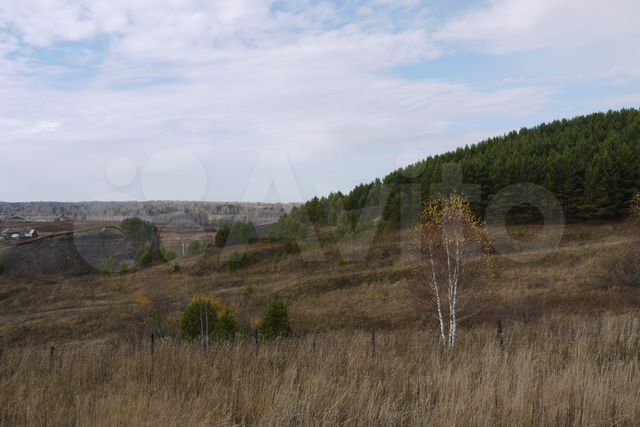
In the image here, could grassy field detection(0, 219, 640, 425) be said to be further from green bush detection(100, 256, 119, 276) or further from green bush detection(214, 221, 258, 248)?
green bush detection(100, 256, 119, 276)

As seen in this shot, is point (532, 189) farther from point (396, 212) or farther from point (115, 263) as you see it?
point (115, 263)

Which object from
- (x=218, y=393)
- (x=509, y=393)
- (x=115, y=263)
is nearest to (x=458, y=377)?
(x=509, y=393)

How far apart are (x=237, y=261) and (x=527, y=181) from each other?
3012 centimetres

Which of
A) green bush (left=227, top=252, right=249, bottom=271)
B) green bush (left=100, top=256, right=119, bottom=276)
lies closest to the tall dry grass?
green bush (left=227, top=252, right=249, bottom=271)

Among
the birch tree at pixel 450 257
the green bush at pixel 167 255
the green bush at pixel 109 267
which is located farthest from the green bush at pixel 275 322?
the green bush at pixel 109 267

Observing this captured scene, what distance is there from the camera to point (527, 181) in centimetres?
5028

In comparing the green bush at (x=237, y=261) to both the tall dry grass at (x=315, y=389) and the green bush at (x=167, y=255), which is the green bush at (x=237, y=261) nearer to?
the green bush at (x=167, y=255)

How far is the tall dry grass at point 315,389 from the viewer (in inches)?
144

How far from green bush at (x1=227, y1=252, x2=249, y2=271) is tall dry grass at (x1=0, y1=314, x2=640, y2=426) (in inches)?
1711

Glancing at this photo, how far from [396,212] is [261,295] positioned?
22540 mm

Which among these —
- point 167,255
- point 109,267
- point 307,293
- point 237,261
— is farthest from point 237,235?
point 307,293

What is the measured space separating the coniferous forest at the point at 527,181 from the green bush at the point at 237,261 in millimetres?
10412

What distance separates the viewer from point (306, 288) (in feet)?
117

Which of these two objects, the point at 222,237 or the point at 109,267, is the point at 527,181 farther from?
the point at 109,267
